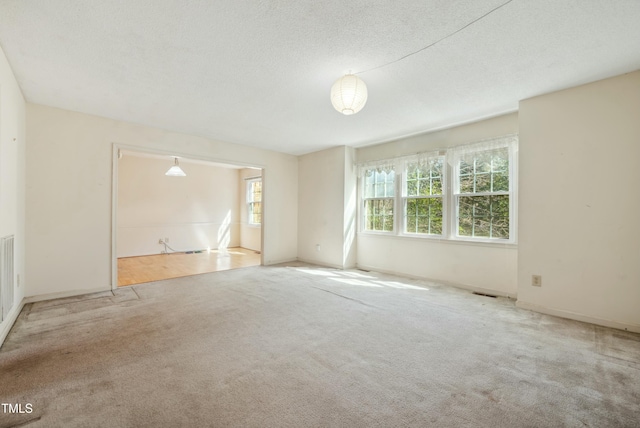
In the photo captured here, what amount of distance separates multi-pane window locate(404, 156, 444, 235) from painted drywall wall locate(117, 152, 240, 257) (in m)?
5.67

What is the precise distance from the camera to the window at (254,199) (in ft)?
26.4

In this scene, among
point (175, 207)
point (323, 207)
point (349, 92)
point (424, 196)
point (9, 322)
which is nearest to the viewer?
point (349, 92)

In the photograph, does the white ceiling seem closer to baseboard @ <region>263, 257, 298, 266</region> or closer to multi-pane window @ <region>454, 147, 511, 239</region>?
multi-pane window @ <region>454, 147, 511, 239</region>

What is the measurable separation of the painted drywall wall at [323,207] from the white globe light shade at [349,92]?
9.67 ft

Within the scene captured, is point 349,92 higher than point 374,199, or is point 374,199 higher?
→ point 349,92

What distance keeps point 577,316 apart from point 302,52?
150 inches

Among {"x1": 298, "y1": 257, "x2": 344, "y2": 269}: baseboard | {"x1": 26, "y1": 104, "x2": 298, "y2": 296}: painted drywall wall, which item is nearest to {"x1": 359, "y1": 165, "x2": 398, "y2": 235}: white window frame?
{"x1": 298, "y1": 257, "x2": 344, "y2": 269}: baseboard

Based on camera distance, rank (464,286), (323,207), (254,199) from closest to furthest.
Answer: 1. (464,286)
2. (323,207)
3. (254,199)

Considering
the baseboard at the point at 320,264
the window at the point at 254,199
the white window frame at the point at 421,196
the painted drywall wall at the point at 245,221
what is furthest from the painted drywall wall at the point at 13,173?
the window at the point at 254,199

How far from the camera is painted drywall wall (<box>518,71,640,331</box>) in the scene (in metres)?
2.61

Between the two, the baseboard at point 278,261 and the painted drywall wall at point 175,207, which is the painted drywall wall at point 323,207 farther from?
the painted drywall wall at point 175,207

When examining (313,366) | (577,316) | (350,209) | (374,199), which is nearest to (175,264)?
(350,209)

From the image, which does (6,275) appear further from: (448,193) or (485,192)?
(485,192)

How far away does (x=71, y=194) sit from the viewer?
360 cm
